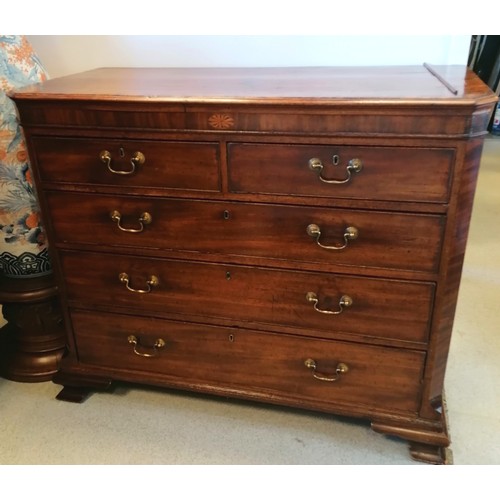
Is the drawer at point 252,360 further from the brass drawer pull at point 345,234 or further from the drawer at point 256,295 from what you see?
the brass drawer pull at point 345,234

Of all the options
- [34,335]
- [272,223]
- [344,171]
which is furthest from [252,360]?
[34,335]

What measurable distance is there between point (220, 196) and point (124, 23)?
786 mm

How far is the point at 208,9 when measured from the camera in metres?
1.59

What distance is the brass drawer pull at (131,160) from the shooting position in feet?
4.25

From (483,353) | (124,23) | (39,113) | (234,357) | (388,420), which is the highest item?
(124,23)

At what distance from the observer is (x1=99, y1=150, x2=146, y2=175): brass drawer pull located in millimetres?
1297

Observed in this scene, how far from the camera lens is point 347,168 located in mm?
1172

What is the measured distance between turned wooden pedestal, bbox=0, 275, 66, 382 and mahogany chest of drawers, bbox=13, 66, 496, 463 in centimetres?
19

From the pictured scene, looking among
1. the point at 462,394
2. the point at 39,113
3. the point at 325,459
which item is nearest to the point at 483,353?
the point at 462,394

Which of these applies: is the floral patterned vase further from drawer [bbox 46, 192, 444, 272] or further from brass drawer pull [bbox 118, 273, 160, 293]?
brass drawer pull [bbox 118, 273, 160, 293]

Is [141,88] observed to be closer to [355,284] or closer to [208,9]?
[208,9]

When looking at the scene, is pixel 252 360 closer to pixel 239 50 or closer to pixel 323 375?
pixel 323 375

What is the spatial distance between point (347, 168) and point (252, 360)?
623mm

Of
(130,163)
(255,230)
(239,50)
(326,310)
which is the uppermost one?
(239,50)
